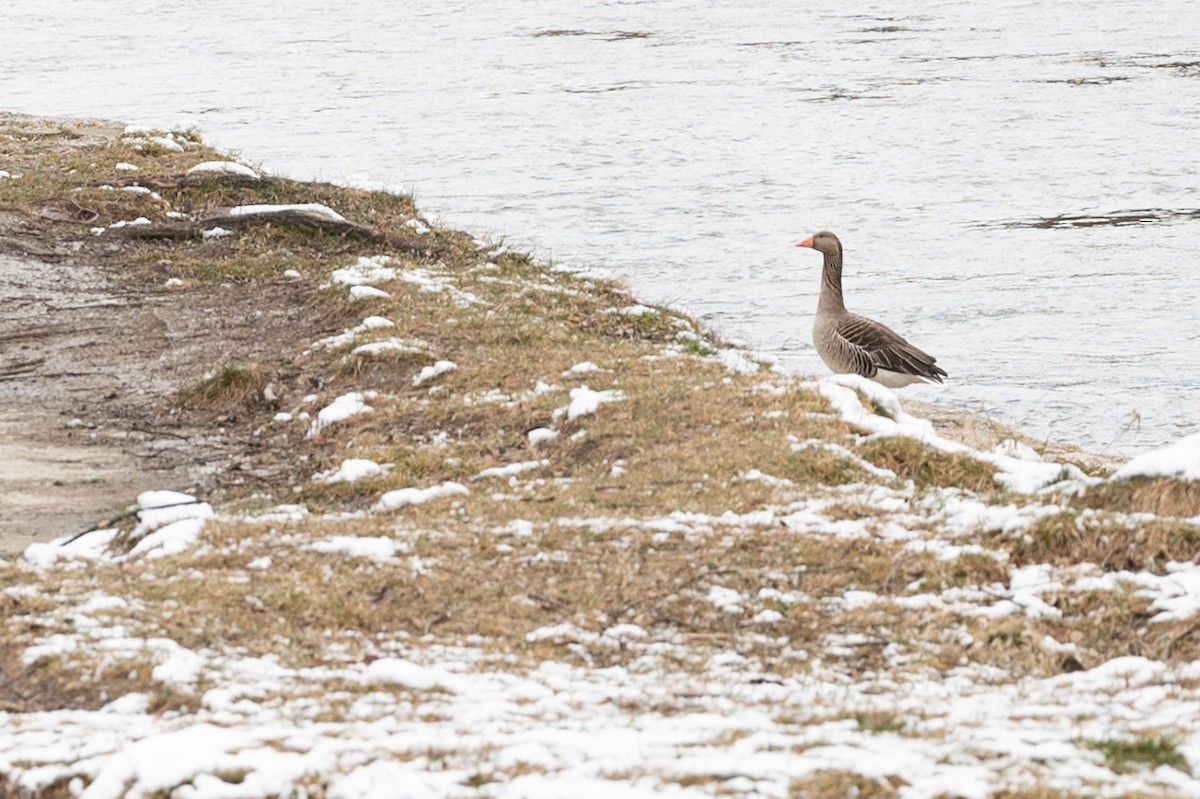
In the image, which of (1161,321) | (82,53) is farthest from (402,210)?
(82,53)

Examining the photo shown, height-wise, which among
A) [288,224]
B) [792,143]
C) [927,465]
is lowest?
[792,143]

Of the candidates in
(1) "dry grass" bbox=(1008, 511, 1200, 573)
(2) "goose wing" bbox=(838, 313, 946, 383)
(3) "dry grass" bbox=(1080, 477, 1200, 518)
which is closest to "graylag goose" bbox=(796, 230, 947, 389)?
(2) "goose wing" bbox=(838, 313, 946, 383)

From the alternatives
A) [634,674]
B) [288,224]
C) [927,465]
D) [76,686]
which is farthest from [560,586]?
[288,224]

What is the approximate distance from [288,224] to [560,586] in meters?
7.94

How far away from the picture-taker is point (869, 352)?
1116cm

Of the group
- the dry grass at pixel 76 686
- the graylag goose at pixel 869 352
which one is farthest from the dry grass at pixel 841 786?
the graylag goose at pixel 869 352

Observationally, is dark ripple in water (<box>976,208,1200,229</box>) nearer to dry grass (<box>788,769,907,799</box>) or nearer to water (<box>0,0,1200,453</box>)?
water (<box>0,0,1200,453</box>)

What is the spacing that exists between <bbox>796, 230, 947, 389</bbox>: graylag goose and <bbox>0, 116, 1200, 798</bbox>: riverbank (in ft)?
1.98

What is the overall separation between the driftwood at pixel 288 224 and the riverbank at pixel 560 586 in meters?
2.58

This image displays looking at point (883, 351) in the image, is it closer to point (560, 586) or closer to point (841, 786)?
point (560, 586)

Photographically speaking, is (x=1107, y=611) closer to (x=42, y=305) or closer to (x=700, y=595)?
(x=700, y=595)

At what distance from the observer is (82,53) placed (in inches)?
1241

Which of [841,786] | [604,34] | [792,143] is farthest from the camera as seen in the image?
[604,34]

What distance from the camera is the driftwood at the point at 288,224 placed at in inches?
534
